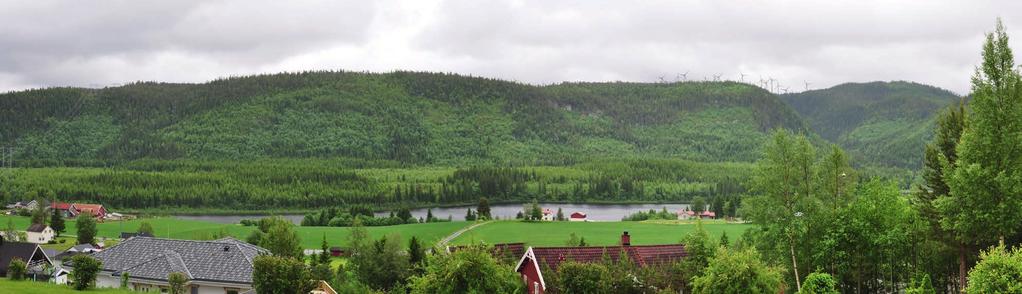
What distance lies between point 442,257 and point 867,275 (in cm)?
2205

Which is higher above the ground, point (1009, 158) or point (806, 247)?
point (1009, 158)

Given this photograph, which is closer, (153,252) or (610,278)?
(610,278)

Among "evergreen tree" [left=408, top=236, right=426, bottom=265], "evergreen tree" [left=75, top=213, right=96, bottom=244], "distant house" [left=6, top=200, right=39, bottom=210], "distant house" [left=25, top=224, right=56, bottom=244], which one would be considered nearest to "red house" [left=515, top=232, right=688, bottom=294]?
"evergreen tree" [left=408, top=236, right=426, bottom=265]

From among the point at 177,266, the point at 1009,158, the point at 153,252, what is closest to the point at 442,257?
the point at 1009,158

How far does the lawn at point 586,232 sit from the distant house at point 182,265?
3740 cm

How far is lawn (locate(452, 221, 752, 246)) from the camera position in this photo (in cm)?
10175

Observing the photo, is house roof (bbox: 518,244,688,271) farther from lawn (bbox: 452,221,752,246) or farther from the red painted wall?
lawn (bbox: 452,221,752,246)

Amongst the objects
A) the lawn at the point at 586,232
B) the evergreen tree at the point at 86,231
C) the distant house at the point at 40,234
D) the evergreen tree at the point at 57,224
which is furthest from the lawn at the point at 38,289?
the evergreen tree at the point at 57,224

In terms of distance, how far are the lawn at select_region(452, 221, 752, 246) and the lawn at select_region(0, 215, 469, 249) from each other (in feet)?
19.1

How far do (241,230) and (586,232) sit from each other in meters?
46.2

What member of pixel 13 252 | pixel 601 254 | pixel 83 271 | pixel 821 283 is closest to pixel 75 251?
pixel 13 252

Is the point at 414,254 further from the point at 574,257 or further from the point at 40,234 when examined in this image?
Answer: the point at 40,234

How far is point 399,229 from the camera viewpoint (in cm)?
12694

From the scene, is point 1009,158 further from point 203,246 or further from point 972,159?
point 203,246
